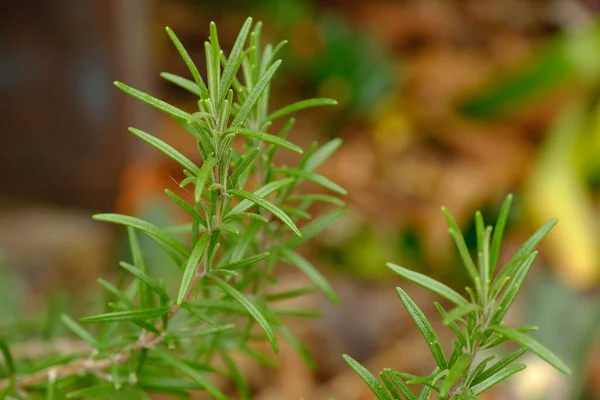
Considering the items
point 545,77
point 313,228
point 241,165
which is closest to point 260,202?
point 241,165

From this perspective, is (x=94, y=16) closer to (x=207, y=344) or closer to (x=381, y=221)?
(x=381, y=221)

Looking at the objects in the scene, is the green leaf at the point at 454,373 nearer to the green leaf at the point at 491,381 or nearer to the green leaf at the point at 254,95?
the green leaf at the point at 491,381

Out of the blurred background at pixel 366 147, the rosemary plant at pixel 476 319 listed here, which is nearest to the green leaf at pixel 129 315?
the rosemary plant at pixel 476 319

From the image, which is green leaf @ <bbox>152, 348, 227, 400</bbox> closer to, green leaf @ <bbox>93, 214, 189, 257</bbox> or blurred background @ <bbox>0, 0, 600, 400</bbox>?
green leaf @ <bbox>93, 214, 189, 257</bbox>

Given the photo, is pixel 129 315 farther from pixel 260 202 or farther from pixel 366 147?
pixel 366 147

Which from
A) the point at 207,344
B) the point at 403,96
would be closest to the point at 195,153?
the point at 403,96

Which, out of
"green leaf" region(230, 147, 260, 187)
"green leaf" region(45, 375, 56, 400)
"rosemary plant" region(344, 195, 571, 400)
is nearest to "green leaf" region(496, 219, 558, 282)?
"rosemary plant" region(344, 195, 571, 400)

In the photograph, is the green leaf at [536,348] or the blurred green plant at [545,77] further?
the blurred green plant at [545,77]

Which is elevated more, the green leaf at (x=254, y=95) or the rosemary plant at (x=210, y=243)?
the green leaf at (x=254, y=95)
